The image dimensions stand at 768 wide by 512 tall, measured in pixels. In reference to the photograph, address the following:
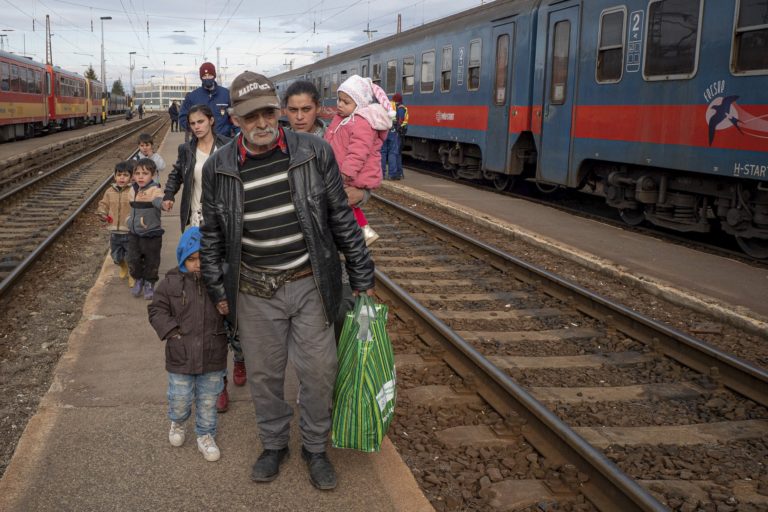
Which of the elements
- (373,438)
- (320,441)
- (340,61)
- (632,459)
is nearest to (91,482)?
(320,441)

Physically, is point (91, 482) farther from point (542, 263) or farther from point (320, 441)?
point (542, 263)

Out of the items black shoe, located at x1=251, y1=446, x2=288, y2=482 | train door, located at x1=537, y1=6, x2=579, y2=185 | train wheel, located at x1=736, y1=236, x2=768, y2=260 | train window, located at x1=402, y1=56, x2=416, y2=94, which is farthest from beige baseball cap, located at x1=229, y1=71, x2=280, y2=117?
train window, located at x1=402, y1=56, x2=416, y2=94

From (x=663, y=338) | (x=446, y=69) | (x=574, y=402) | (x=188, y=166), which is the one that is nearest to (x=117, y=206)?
(x=188, y=166)

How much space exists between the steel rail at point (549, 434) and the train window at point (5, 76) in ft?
83.6

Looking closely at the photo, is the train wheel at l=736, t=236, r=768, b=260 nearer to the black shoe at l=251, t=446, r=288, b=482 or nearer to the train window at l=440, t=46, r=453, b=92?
the black shoe at l=251, t=446, r=288, b=482

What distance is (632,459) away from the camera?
12.3 feet

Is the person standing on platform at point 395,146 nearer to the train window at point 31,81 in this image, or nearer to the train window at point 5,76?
the train window at point 5,76

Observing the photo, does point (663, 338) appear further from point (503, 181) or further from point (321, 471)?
point (503, 181)

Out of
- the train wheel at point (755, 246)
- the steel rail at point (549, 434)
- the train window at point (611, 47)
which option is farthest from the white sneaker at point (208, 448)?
the train window at point (611, 47)

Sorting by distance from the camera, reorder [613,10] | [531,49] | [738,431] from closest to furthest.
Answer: [738,431], [613,10], [531,49]

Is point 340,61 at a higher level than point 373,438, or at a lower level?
higher

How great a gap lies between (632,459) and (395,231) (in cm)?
711

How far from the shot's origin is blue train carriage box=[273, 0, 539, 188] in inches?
524

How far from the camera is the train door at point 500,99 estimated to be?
13570mm
